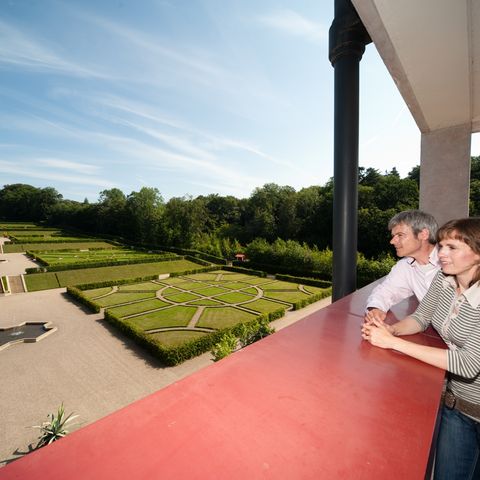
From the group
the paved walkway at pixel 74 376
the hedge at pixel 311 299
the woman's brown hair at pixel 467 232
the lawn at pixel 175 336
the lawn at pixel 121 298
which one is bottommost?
the paved walkway at pixel 74 376

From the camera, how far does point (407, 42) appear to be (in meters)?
2.02

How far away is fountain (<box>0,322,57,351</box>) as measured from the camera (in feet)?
37.2

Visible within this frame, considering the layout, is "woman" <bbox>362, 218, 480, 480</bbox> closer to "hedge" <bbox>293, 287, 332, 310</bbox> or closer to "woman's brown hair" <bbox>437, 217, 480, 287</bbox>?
"woman's brown hair" <bbox>437, 217, 480, 287</bbox>

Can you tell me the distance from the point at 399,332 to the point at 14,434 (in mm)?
8872

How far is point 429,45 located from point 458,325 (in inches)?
76.7

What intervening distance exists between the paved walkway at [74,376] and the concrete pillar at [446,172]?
24.4ft

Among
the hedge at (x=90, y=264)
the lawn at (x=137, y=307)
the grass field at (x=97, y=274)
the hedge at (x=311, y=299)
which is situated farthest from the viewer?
the hedge at (x=90, y=264)

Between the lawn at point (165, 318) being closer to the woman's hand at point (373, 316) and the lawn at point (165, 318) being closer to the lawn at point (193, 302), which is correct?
the lawn at point (193, 302)

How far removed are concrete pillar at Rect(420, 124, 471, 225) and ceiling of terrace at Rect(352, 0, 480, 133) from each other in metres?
0.87

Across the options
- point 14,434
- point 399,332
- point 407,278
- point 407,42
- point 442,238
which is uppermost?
point 407,42

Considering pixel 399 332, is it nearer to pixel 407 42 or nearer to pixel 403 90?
pixel 407 42

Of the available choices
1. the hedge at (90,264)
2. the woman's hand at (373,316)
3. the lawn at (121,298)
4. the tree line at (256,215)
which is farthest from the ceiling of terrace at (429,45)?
the hedge at (90,264)

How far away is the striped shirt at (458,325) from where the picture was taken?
137 centimetres

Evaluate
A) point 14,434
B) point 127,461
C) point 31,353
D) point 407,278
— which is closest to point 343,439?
point 127,461
